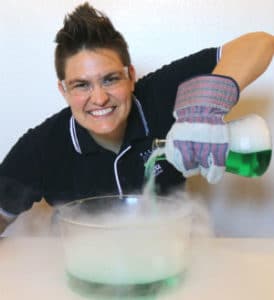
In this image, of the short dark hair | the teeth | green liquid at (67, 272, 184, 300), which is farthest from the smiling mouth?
green liquid at (67, 272, 184, 300)

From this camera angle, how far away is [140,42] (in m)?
1.33

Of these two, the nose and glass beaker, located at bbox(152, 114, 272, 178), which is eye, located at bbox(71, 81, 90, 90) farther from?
glass beaker, located at bbox(152, 114, 272, 178)

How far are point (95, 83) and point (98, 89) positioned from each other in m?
0.01

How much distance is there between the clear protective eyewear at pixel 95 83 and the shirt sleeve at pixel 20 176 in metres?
0.17

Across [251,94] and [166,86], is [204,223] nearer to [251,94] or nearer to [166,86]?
[166,86]

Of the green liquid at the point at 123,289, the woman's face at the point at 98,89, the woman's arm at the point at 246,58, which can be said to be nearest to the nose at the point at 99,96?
the woman's face at the point at 98,89

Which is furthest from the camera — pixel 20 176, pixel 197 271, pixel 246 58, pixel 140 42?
pixel 140 42

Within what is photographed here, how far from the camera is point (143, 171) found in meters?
1.07

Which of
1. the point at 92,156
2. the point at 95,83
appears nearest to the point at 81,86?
the point at 95,83

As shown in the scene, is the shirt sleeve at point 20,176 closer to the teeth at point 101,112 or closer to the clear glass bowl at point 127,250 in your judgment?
the teeth at point 101,112

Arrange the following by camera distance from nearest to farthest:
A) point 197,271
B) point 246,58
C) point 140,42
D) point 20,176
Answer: point 197,271
point 246,58
point 20,176
point 140,42

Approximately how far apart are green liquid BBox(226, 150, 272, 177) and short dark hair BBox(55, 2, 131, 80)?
0.36 meters

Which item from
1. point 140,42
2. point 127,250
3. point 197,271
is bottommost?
point 197,271

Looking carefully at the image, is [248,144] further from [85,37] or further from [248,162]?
[85,37]
